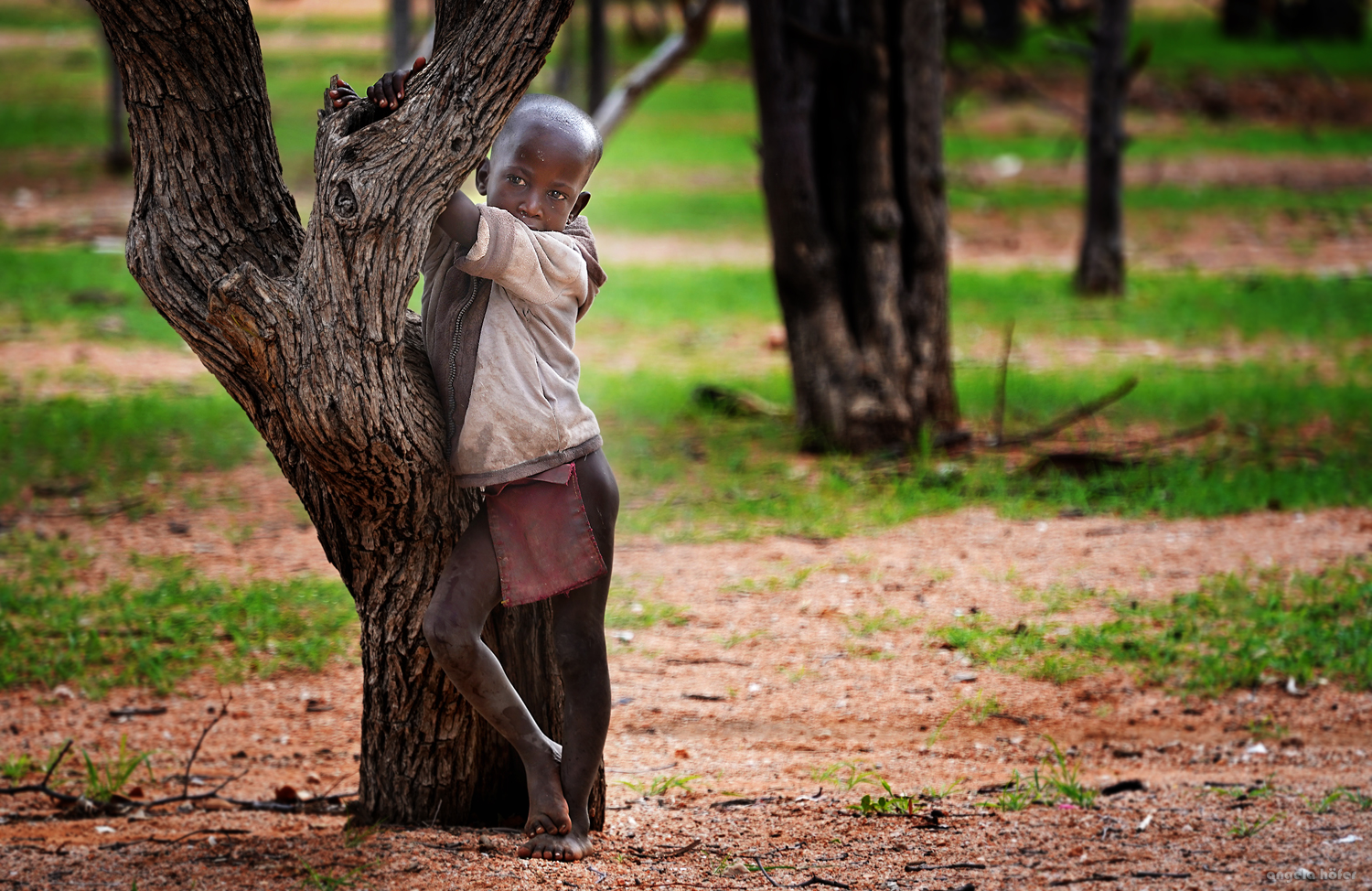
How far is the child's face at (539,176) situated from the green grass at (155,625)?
2514 millimetres

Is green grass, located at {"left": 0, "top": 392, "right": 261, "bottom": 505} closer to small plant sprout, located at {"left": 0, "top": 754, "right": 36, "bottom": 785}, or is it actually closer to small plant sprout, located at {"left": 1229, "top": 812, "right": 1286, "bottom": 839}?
small plant sprout, located at {"left": 0, "top": 754, "right": 36, "bottom": 785}

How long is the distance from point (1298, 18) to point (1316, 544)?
94.2 ft

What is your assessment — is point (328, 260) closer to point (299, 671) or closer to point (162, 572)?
point (299, 671)

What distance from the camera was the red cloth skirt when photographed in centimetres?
294

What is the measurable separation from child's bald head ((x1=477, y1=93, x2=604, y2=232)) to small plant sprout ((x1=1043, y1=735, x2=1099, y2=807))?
6.68ft

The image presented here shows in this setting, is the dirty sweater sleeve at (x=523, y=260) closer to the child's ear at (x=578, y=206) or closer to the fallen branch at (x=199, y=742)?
the child's ear at (x=578, y=206)

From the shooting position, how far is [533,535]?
294 cm

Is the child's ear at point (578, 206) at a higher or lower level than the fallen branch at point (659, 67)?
lower

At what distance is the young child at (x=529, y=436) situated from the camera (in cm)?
286

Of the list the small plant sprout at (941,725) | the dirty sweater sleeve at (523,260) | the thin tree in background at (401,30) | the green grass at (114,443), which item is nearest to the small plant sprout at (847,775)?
the small plant sprout at (941,725)

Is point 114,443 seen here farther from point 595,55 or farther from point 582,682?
point 595,55

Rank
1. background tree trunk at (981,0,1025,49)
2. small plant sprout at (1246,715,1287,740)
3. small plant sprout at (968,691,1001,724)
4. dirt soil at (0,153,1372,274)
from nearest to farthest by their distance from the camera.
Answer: small plant sprout at (1246,715,1287,740), small plant sprout at (968,691,1001,724), background tree trunk at (981,0,1025,49), dirt soil at (0,153,1372,274)

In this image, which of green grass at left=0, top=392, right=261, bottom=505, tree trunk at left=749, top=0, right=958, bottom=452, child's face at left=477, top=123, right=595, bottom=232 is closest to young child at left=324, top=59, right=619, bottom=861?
child's face at left=477, top=123, right=595, bottom=232

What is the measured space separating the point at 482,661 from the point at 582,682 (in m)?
0.27
